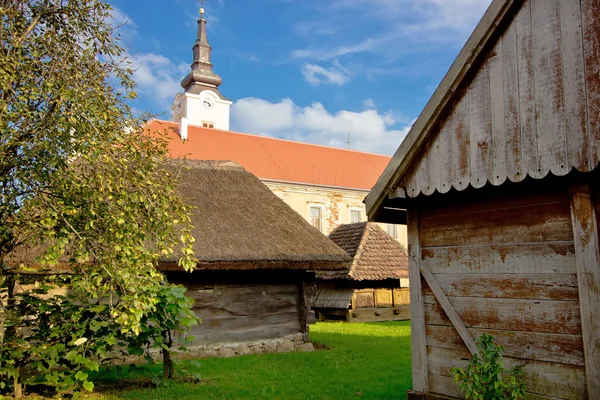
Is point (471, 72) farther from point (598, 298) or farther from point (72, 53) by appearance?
point (72, 53)

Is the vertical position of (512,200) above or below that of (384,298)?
above

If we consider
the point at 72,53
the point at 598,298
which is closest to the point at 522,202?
the point at 598,298

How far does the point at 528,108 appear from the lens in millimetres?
4055

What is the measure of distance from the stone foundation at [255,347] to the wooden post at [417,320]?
19.6 ft

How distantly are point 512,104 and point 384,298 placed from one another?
1422 cm

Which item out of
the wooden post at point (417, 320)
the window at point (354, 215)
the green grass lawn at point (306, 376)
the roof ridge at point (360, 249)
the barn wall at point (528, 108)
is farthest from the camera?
the window at point (354, 215)

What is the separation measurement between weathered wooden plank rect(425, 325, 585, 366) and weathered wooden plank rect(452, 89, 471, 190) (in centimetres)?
129

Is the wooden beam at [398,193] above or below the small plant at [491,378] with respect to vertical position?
above

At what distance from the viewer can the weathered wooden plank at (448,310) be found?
4449 millimetres

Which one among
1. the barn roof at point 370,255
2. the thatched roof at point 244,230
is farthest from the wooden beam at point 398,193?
the barn roof at point 370,255

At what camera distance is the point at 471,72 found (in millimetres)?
4445

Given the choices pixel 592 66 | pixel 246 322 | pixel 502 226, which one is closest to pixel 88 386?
pixel 502 226

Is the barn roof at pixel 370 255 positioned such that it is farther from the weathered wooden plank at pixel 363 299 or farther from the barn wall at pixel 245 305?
the barn wall at pixel 245 305

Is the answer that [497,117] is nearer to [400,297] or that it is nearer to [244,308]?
[244,308]
